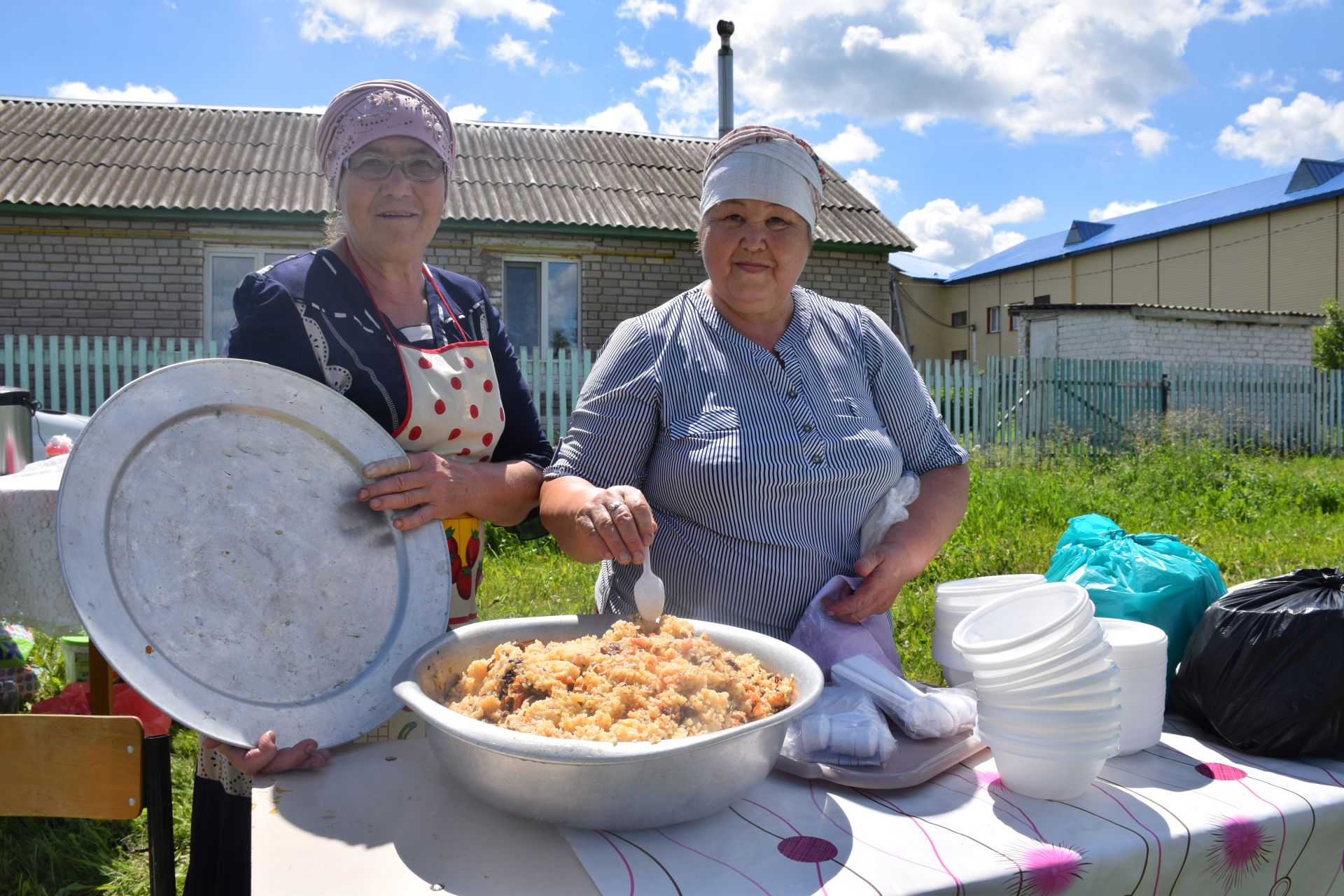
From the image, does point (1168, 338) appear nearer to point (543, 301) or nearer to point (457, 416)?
point (543, 301)

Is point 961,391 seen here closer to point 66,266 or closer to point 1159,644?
point 1159,644

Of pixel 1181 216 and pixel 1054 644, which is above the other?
pixel 1181 216

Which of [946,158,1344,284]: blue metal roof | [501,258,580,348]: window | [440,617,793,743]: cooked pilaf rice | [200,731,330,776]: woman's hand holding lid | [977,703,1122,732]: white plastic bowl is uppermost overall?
[946,158,1344,284]: blue metal roof

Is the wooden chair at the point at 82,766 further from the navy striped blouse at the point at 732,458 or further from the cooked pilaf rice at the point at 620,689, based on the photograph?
the navy striped blouse at the point at 732,458

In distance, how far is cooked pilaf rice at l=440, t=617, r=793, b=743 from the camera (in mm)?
1246

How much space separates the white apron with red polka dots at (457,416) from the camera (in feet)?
6.34

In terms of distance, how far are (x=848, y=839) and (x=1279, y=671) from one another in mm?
987

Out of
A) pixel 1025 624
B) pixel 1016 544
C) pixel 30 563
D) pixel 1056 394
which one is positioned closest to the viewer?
pixel 1025 624

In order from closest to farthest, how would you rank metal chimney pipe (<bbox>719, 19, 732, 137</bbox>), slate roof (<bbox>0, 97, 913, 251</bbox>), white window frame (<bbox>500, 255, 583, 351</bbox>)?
slate roof (<bbox>0, 97, 913, 251</bbox>), white window frame (<bbox>500, 255, 583, 351</bbox>), metal chimney pipe (<bbox>719, 19, 732, 137</bbox>)

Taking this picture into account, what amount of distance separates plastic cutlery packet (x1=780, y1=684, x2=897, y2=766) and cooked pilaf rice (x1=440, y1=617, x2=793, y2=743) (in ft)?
0.35

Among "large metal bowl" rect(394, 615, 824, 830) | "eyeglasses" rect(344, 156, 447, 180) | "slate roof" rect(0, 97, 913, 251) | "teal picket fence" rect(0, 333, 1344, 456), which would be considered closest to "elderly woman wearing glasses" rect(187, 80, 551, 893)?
"eyeglasses" rect(344, 156, 447, 180)

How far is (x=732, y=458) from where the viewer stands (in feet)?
6.33

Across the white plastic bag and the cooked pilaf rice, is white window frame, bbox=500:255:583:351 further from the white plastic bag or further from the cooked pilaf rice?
the cooked pilaf rice

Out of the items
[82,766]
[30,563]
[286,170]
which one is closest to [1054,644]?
[82,766]
